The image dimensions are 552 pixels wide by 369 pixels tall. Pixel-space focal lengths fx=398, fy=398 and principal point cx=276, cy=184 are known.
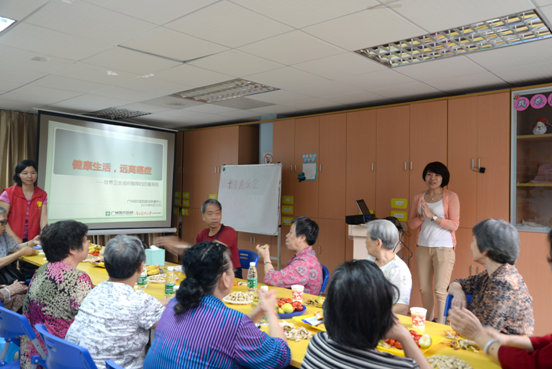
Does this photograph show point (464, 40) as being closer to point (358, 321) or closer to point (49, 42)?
point (358, 321)

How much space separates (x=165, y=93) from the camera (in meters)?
4.82

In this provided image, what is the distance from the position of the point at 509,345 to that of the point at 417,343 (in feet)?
1.20

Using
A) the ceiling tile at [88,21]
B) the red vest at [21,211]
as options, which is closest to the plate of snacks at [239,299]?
the ceiling tile at [88,21]

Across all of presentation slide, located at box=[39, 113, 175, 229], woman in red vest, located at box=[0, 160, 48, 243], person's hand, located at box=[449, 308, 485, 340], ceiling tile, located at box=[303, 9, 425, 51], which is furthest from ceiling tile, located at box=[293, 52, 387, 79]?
presentation slide, located at box=[39, 113, 175, 229]

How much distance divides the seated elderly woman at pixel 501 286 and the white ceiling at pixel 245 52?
140cm

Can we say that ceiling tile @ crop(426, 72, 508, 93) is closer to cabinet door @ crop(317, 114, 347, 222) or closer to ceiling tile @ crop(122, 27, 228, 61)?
cabinet door @ crop(317, 114, 347, 222)

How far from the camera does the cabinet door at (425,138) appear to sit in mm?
4430

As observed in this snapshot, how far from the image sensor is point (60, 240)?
90.1 inches

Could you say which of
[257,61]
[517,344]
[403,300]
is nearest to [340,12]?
[257,61]

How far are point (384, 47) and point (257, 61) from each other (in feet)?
3.58

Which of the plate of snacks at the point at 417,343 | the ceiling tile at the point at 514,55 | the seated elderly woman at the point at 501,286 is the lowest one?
the plate of snacks at the point at 417,343

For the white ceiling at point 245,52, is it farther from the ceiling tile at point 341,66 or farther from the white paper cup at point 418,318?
the white paper cup at point 418,318

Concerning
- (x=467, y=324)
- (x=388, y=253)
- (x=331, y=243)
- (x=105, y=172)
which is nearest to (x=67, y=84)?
(x=105, y=172)

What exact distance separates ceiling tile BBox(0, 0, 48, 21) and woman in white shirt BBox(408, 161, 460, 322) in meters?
3.67
